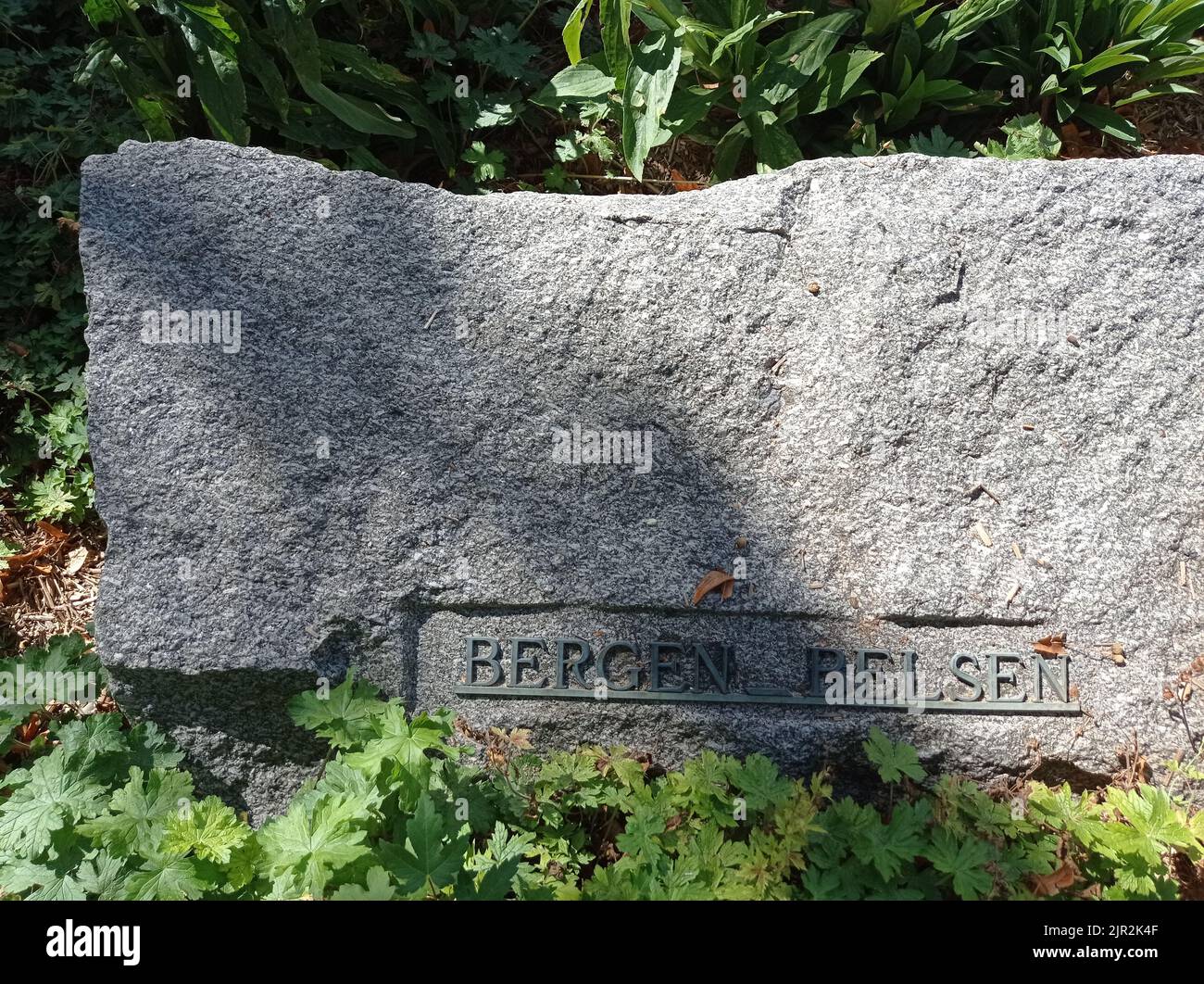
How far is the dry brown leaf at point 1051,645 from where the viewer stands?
243cm

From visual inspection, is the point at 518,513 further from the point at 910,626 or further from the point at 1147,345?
the point at 1147,345

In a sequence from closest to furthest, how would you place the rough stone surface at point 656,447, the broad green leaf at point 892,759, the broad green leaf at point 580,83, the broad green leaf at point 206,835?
the broad green leaf at point 206,835, the broad green leaf at point 892,759, the rough stone surface at point 656,447, the broad green leaf at point 580,83

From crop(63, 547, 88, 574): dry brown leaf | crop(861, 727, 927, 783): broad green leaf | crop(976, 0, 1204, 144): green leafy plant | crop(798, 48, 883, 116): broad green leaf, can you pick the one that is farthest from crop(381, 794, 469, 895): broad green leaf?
crop(976, 0, 1204, 144): green leafy plant

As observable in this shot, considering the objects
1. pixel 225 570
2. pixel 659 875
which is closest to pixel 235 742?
pixel 225 570

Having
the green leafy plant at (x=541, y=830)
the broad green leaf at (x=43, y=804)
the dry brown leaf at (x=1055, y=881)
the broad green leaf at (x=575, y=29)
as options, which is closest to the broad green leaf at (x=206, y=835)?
the green leafy plant at (x=541, y=830)

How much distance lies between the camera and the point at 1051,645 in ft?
7.98

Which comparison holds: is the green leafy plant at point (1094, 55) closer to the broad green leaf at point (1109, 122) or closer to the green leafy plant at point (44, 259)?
the broad green leaf at point (1109, 122)

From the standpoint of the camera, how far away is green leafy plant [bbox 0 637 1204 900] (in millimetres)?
1944

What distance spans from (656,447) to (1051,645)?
118cm

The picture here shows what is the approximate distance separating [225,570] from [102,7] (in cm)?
212

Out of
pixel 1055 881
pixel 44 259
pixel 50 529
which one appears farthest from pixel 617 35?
pixel 1055 881

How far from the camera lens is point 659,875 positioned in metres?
2.03

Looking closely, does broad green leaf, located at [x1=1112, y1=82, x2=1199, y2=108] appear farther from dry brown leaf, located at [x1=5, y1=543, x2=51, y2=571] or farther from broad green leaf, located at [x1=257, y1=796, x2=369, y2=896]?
dry brown leaf, located at [x1=5, y1=543, x2=51, y2=571]

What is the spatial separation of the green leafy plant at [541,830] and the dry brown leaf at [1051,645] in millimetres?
350
